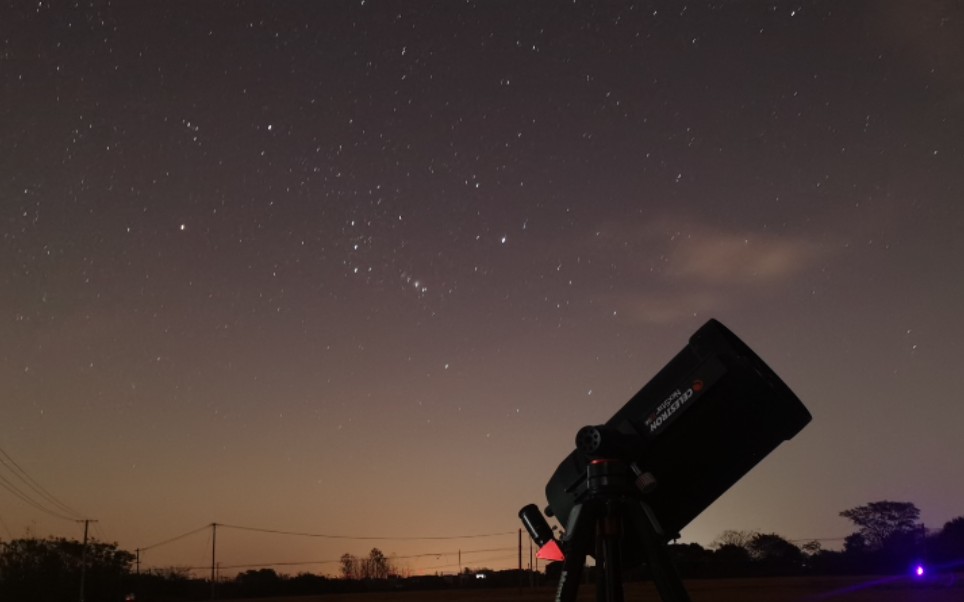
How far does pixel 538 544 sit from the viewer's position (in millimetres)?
4840

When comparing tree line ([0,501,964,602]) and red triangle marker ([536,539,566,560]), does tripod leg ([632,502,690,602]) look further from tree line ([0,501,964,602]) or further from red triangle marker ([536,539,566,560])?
tree line ([0,501,964,602])

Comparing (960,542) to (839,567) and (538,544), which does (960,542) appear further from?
(538,544)

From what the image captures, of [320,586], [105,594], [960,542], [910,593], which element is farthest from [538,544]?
[105,594]

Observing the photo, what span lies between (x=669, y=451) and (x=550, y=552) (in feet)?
2.61

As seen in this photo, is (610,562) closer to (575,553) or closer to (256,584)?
(575,553)

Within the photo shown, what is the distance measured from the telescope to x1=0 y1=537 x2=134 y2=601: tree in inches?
2423

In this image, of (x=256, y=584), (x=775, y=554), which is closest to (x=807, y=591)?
(x=775, y=554)

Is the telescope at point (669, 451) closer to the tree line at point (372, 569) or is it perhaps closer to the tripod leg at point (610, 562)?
the tripod leg at point (610, 562)

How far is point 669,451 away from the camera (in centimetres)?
463

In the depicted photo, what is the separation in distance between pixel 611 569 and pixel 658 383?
3.40 feet

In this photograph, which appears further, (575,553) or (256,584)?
(256,584)

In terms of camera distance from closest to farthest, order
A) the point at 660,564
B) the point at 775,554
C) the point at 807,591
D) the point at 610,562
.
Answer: the point at 660,564
the point at 610,562
the point at 807,591
the point at 775,554

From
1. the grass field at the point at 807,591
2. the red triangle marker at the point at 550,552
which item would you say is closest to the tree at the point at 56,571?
the grass field at the point at 807,591

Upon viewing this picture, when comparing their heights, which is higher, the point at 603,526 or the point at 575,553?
the point at 603,526
